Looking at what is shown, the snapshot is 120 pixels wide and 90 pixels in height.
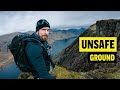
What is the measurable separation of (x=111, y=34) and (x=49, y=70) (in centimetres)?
216

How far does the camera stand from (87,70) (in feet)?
27.2

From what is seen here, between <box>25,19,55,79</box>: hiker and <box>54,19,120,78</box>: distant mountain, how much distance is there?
0.39 meters

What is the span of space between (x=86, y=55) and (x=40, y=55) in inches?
54.4

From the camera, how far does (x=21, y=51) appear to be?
8.08 m

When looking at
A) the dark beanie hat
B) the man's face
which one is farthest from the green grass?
the dark beanie hat

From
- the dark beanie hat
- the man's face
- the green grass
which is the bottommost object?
the green grass

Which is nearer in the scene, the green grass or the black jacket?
the black jacket

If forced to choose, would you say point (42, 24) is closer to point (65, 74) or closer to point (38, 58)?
point (38, 58)

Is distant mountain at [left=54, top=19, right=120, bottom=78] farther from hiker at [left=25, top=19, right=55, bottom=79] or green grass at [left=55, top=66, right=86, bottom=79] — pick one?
hiker at [left=25, top=19, right=55, bottom=79]

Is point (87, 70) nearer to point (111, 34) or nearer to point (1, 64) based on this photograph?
point (111, 34)

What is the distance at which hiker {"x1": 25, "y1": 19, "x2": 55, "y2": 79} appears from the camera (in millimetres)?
7988

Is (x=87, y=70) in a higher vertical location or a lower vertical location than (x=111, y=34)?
lower

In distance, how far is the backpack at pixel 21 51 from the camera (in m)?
8.06
